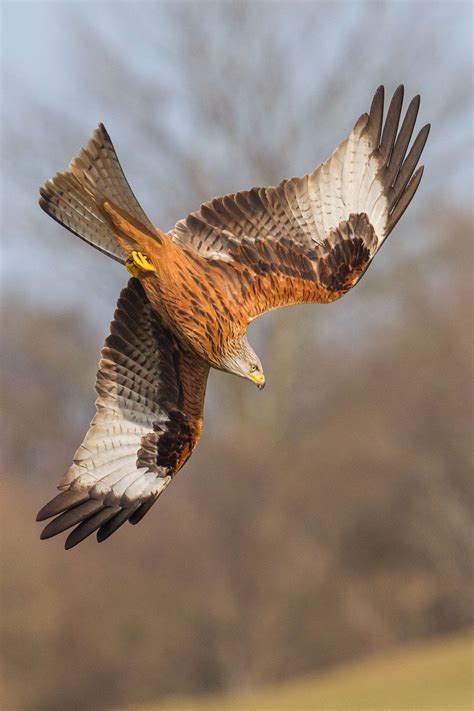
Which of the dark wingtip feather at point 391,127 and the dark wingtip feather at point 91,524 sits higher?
the dark wingtip feather at point 391,127

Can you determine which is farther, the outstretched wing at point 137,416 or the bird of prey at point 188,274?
the outstretched wing at point 137,416

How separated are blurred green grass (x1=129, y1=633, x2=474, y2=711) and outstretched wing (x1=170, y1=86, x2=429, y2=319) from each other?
10.8m

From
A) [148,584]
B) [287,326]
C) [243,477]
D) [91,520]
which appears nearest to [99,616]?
[148,584]

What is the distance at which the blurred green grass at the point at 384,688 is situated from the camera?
17453 millimetres

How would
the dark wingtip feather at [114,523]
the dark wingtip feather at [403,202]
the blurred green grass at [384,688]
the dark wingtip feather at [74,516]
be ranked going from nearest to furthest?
the dark wingtip feather at [74,516] → the dark wingtip feather at [114,523] → the dark wingtip feather at [403,202] → the blurred green grass at [384,688]

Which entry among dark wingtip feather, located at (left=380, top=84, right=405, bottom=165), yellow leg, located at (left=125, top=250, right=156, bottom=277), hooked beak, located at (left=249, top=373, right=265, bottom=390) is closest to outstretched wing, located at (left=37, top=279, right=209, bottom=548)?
yellow leg, located at (left=125, top=250, right=156, bottom=277)

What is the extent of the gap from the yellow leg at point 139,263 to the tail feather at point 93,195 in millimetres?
111

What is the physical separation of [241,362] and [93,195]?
1041mm

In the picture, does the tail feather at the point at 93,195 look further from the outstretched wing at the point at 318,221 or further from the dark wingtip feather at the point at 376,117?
the dark wingtip feather at the point at 376,117

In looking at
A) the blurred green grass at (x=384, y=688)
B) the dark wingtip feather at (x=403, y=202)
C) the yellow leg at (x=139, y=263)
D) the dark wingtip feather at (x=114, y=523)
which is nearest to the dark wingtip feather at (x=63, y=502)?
the dark wingtip feather at (x=114, y=523)

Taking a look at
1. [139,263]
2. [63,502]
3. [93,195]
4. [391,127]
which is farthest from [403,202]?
[63,502]

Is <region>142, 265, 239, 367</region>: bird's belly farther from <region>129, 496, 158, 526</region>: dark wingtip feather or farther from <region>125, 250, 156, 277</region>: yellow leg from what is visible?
<region>129, 496, 158, 526</region>: dark wingtip feather

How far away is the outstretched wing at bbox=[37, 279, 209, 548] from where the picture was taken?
252 inches

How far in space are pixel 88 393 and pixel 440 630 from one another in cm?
902
